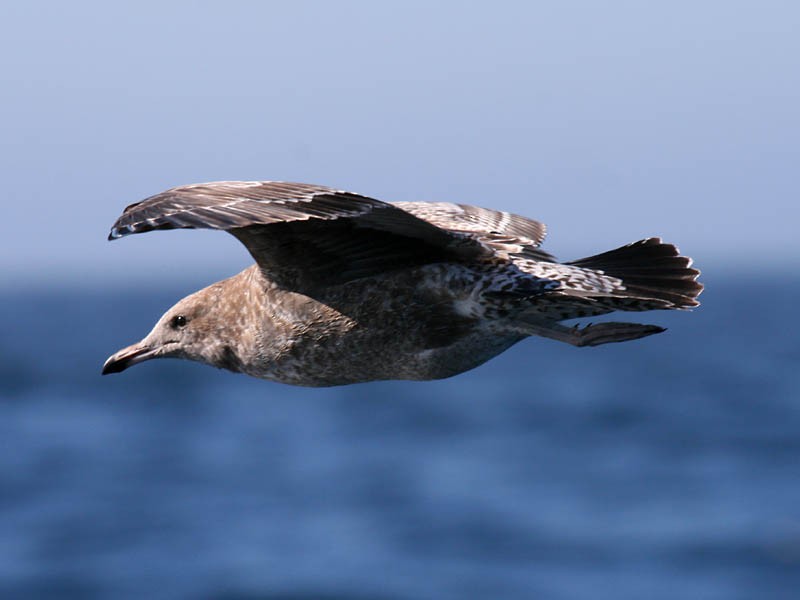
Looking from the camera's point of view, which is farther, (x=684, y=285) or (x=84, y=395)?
(x=84, y=395)

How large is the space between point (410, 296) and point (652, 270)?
1297 millimetres

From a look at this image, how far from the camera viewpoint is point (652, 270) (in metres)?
7.45

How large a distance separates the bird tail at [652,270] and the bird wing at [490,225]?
305 millimetres

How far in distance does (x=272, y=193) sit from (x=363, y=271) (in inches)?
39.4

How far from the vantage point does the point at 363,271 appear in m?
7.20

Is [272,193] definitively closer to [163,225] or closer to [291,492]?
[163,225]

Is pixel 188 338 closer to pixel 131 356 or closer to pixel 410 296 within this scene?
pixel 131 356

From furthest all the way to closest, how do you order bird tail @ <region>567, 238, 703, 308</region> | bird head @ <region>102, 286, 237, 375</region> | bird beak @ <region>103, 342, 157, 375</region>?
bird beak @ <region>103, 342, 157, 375</region>, bird head @ <region>102, 286, 237, 375</region>, bird tail @ <region>567, 238, 703, 308</region>

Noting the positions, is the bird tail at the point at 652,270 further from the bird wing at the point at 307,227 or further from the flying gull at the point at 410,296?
the bird wing at the point at 307,227

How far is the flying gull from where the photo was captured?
23.0 ft

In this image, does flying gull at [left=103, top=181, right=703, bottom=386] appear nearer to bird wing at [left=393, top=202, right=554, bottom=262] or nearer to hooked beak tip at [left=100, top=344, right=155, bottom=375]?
bird wing at [left=393, top=202, right=554, bottom=262]

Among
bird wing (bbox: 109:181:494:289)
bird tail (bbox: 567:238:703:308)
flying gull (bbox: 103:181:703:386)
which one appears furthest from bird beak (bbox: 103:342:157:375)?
bird tail (bbox: 567:238:703:308)

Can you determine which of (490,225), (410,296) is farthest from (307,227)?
(490,225)

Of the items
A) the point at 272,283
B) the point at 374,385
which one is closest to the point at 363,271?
the point at 272,283
